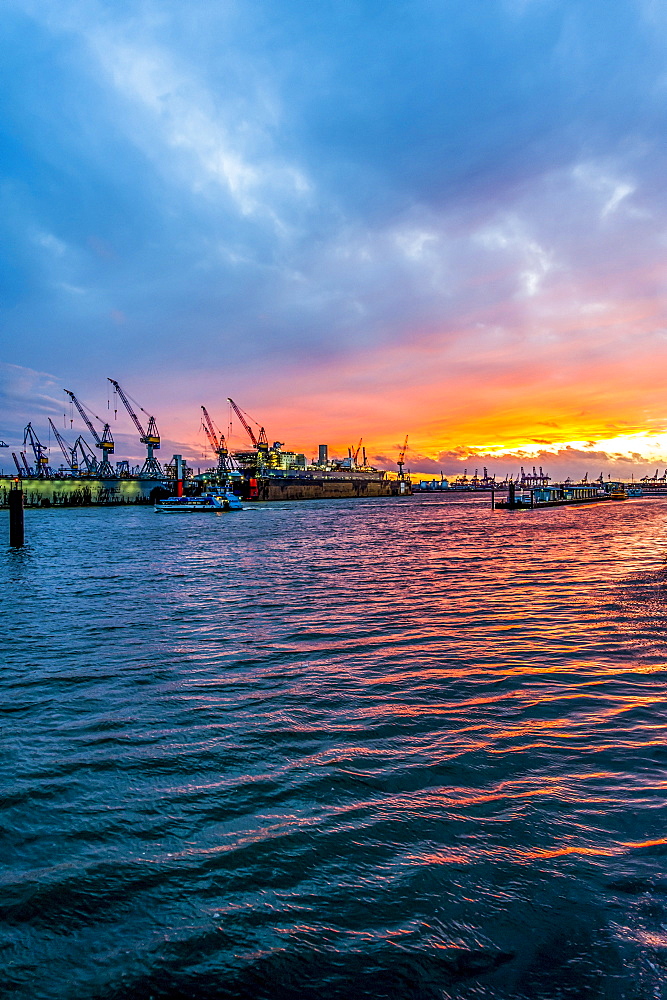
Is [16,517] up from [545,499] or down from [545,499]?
up

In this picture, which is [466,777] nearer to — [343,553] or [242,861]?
[242,861]

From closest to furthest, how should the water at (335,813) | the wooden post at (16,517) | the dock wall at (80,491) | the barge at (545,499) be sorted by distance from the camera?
the water at (335,813), the wooden post at (16,517), the barge at (545,499), the dock wall at (80,491)

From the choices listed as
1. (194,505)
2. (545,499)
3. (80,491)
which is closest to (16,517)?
(194,505)

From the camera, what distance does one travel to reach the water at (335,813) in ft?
13.9

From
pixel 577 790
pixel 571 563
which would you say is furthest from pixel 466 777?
pixel 571 563

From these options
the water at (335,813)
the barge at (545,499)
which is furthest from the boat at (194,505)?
the water at (335,813)

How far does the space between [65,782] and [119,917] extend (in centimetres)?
323

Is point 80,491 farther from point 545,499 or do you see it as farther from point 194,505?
point 545,499

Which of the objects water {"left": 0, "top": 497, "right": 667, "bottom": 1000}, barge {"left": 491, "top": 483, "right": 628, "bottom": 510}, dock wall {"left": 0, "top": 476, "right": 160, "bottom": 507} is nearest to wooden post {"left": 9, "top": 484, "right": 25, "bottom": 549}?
water {"left": 0, "top": 497, "right": 667, "bottom": 1000}

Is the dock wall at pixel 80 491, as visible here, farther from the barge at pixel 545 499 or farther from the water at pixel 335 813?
the water at pixel 335 813

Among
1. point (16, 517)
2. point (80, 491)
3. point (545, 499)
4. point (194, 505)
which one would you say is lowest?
point (194, 505)

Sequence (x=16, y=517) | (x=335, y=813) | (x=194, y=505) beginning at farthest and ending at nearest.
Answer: (x=194, y=505) < (x=16, y=517) < (x=335, y=813)

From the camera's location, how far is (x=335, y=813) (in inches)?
251

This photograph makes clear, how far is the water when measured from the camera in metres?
4.23
